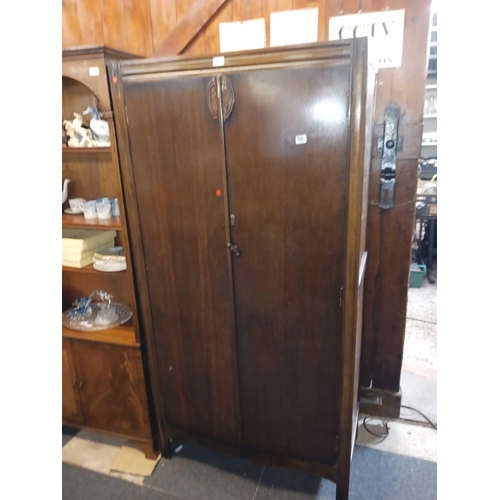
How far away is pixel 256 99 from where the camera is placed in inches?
48.9

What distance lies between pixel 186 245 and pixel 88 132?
0.75 meters

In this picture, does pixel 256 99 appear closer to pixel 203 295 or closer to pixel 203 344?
pixel 203 295

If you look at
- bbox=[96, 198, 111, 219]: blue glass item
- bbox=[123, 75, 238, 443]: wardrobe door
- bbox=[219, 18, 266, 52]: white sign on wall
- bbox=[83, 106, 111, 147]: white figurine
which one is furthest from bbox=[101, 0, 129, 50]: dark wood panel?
bbox=[96, 198, 111, 219]: blue glass item

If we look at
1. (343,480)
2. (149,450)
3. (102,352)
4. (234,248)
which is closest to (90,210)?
(102,352)

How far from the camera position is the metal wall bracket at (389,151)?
65.3 inches

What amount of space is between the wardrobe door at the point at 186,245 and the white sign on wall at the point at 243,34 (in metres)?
0.55

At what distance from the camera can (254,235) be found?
4.54ft

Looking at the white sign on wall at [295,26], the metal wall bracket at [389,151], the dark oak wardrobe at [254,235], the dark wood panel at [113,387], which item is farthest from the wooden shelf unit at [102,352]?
the metal wall bracket at [389,151]

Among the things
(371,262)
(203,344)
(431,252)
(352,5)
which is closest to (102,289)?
(203,344)

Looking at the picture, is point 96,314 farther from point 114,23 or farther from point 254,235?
point 114,23

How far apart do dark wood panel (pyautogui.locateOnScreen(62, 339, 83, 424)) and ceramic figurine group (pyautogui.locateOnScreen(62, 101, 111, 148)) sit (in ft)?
3.09

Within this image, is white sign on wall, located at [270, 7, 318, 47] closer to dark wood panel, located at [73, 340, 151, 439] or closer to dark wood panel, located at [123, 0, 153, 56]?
dark wood panel, located at [123, 0, 153, 56]

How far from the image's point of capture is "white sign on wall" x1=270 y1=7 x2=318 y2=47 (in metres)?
1.60
